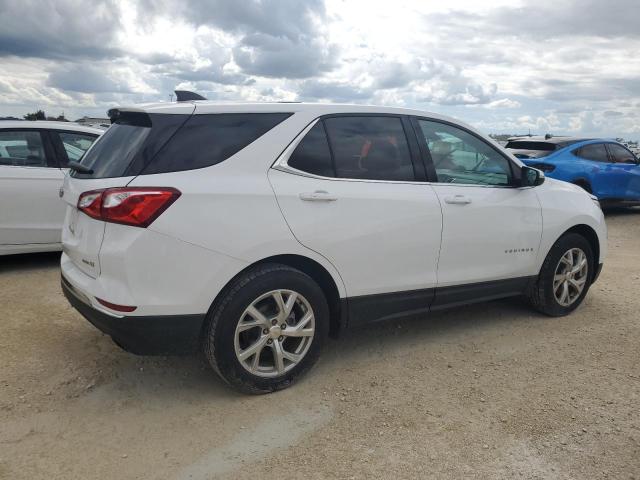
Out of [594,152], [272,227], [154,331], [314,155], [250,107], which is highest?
[250,107]

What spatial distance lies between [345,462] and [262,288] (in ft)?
3.40

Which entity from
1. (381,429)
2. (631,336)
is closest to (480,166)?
(631,336)

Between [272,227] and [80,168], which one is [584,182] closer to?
[272,227]

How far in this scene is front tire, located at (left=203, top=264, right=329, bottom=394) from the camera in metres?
3.23

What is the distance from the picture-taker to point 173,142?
319cm

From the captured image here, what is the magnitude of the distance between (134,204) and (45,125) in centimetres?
400

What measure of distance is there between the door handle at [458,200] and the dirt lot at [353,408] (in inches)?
42.8

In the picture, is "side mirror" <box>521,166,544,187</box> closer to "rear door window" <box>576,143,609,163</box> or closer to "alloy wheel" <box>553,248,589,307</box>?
"alloy wheel" <box>553,248,589,307</box>

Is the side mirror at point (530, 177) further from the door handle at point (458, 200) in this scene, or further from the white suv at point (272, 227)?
the door handle at point (458, 200)

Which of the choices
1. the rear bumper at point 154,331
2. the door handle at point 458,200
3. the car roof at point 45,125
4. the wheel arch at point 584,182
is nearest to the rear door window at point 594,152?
the wheel arch at point 584,182

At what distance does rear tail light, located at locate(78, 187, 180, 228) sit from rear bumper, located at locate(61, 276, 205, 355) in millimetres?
517

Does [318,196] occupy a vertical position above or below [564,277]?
above

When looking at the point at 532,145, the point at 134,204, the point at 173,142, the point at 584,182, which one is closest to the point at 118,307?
the point at 134,204

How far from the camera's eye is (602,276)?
21.3ft
